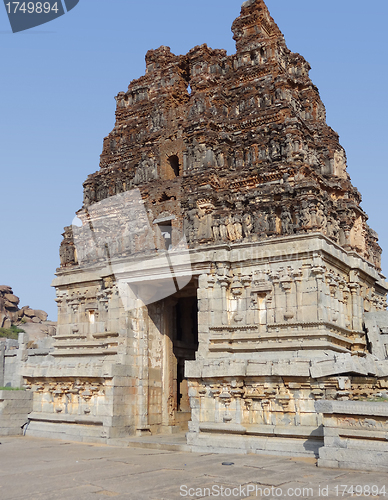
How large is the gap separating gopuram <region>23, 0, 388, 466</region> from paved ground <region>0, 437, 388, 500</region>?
175cm

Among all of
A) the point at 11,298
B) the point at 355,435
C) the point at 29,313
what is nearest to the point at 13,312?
the point at 11,298

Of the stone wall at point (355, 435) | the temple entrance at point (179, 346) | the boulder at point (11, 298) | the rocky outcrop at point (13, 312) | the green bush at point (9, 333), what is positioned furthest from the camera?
the boulder at point (11, 298)

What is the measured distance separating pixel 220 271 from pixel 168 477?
27.4 feet

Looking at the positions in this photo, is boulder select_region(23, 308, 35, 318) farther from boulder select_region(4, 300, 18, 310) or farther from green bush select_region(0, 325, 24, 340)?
green bush select_region(0, 325, 24, 340)

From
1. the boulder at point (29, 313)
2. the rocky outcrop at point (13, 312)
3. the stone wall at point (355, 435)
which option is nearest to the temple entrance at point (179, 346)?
the stone wall at point (355, 435)

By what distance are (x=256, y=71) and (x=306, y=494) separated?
706 inches

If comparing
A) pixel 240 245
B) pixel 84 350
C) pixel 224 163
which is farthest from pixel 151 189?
pixel 84 350

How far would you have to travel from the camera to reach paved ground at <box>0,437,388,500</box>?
32.1 ft

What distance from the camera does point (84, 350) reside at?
71.8ft

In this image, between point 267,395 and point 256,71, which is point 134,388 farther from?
point 256,71

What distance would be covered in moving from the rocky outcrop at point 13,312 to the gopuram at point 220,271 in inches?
1796

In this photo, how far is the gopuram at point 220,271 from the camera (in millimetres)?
16188

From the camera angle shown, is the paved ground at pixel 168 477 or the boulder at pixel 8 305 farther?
the boulder at pixel 8 305

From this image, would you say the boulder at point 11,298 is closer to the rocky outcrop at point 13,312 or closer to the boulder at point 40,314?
→ the rocky outcrop at point 13,312
